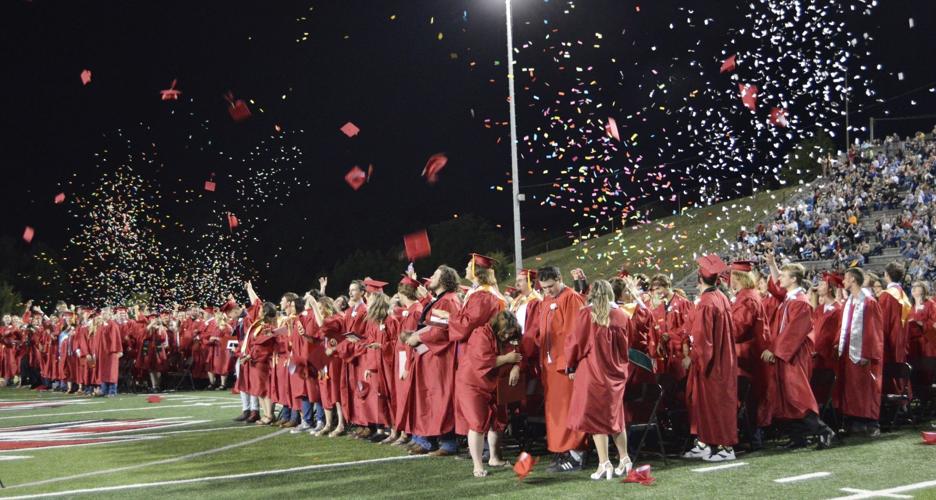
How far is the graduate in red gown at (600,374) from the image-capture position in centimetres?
832

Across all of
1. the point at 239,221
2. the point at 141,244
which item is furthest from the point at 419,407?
the point at 239,221

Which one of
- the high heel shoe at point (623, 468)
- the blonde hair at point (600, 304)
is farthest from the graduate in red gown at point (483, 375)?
the high heel shoe at point (623, 468)

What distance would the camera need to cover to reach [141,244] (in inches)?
2274

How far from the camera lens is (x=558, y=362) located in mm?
9094

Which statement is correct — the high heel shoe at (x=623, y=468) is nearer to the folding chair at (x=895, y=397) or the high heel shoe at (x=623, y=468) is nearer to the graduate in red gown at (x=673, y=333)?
the graduate in red gown at (x=673, y=333)

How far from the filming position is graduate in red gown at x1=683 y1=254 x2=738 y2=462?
935 centimetres

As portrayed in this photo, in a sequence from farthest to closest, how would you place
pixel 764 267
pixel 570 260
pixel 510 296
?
1. pixel 570 260
2. pixel 764 267
3. pixel 510 296

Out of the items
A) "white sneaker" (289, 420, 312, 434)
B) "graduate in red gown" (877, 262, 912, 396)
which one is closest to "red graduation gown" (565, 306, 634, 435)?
"graduate in red gown" (877, 262, 912, 396)

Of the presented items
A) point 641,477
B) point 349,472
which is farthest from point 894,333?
point 349,472

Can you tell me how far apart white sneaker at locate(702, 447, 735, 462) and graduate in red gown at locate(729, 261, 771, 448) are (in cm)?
56

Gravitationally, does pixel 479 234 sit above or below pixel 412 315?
above

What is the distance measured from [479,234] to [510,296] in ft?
219

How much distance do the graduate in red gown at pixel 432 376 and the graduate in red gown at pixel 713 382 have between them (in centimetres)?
251

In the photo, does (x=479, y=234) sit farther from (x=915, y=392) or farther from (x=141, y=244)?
(x=915, y=392)
